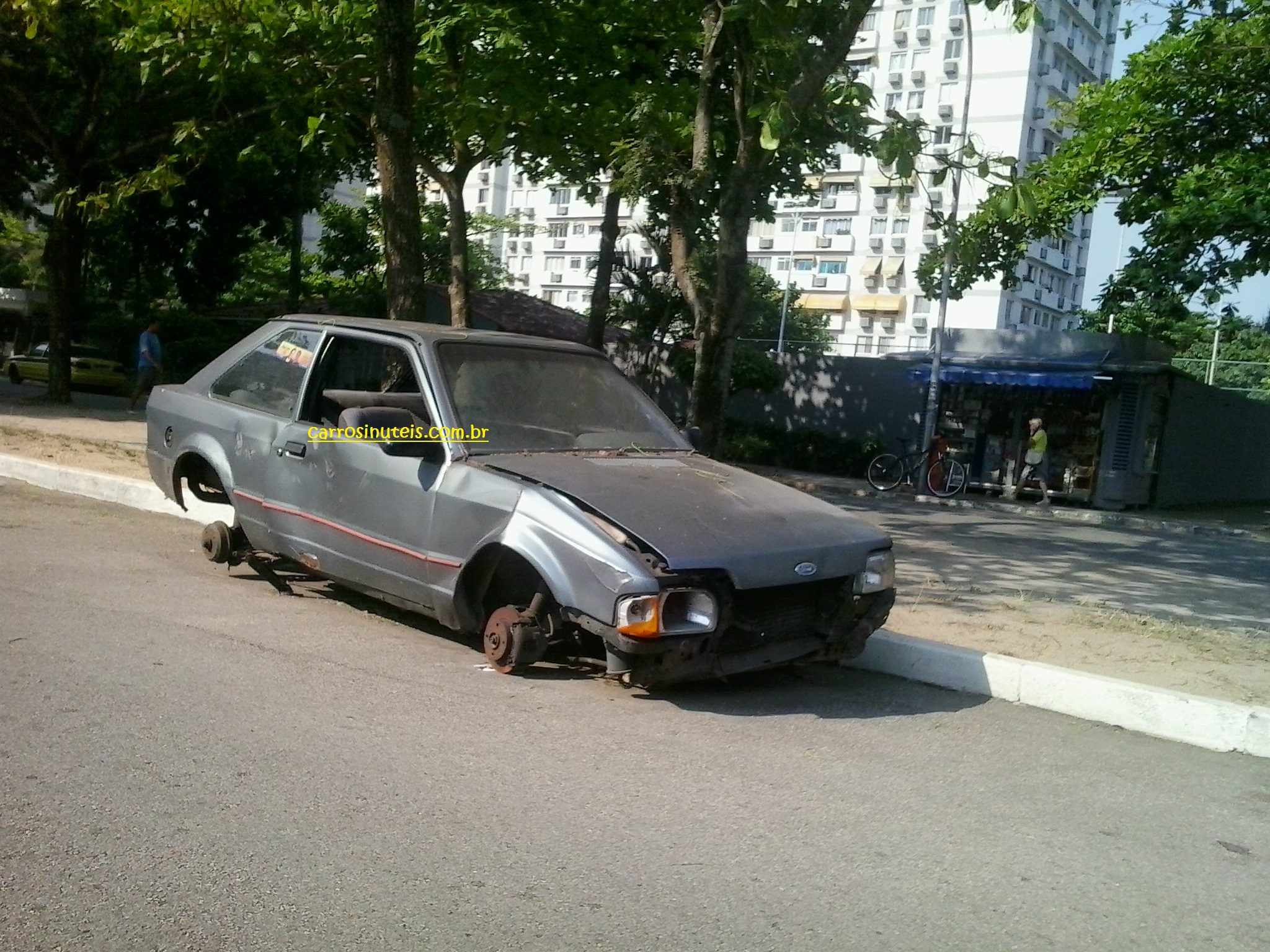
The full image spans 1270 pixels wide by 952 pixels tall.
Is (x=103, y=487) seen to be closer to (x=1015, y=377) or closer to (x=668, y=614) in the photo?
(x=668, y=614)

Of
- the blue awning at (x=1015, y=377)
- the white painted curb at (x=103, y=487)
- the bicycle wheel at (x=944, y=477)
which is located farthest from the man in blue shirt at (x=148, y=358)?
the blue awning at (x=1015, y=377)

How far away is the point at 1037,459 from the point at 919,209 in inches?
969

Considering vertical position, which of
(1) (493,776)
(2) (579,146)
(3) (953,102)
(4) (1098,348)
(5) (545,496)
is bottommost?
(1) (493,776)

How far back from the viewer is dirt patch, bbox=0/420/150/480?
37.2ft

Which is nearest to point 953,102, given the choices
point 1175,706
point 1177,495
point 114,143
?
point 1177,495

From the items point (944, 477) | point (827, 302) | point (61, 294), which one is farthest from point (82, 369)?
point (827, 302)

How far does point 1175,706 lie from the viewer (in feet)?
17.9

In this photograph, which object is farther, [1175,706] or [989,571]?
[989,571]

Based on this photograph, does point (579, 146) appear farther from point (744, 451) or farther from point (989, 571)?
point (744, 451)

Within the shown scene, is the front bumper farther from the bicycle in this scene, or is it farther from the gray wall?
the gray wall

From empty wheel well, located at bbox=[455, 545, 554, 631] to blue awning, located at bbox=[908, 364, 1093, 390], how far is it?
18.7 meters

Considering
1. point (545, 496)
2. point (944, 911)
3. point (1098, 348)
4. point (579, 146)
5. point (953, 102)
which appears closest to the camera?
point (944, 911)

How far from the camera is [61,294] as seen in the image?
20.2 meters

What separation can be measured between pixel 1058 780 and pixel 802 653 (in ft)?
4.09
